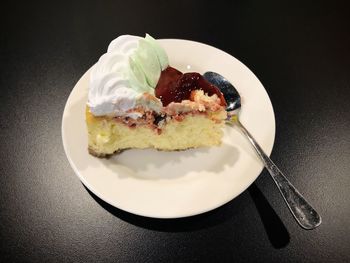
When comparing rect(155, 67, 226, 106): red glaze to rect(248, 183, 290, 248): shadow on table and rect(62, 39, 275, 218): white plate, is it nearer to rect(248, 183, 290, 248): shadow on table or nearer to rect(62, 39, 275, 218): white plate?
rect(62, 39, 275, 218): white plate

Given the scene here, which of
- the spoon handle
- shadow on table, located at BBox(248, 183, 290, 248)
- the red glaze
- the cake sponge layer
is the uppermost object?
the red glaze

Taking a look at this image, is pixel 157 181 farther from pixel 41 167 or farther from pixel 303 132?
pixel 303 132

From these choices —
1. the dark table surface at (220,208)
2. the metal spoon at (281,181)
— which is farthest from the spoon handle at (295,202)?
the dark table surface at (220,208)

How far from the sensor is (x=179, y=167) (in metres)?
1.40

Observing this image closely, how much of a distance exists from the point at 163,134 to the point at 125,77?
11.3 inches

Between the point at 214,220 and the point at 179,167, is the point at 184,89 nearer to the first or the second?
the point at 179,167

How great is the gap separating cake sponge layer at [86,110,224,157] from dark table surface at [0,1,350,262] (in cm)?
21

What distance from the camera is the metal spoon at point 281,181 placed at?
1.19 meters

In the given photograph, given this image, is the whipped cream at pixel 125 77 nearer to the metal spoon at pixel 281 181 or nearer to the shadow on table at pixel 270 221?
the metal spoon at pixel 281 181

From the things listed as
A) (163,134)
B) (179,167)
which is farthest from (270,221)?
(163,134)

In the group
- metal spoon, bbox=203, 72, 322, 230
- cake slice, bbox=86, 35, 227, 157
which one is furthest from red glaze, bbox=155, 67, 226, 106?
metal spoon, bbox=203, 72, 322, 230

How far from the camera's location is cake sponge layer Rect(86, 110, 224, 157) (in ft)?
4.59

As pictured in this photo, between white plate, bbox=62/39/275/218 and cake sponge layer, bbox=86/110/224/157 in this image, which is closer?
white plate, bbox=62/39/275/218

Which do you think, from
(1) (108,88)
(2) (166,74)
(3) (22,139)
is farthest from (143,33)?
(3) (22,139)
